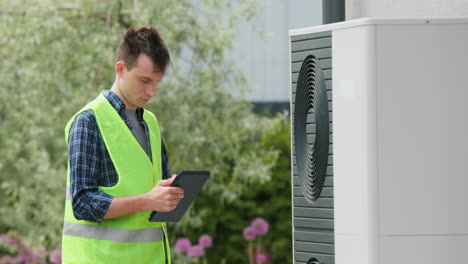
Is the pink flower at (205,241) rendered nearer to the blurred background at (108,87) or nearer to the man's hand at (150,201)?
the blurred background at (108,87)

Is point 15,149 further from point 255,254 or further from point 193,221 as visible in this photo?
point 255,254

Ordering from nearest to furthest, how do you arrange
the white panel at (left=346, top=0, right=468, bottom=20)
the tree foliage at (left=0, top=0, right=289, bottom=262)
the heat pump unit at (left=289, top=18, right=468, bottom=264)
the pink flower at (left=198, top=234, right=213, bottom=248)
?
the heat pump unit at (left=289, top=18, right=468, bottom=264)
the white panel at (left=346, top=0, right=468, bottom=20)
the tree foliage at (left=0, top=0, right=289, bottom=262)
the pink flower at (left=198, top=234, right=213, bottom=248)

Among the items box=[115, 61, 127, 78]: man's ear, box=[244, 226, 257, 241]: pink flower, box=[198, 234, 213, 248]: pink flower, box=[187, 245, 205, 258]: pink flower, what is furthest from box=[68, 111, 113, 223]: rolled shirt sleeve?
box=[244, 226, 257, 241]: pink flower

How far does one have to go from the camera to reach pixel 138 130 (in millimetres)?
3178

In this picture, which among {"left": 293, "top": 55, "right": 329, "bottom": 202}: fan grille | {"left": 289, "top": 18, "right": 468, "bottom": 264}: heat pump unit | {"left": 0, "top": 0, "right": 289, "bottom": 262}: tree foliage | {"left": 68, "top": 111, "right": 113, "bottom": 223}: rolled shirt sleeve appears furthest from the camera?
{"left": 0, "top": 0, "right": 289, "bottom": 262}: tree foliage

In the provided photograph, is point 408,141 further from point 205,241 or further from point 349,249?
point 205,241

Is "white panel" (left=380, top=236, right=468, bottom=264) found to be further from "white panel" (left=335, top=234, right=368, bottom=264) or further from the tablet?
the tablet

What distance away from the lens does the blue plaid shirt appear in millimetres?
2947

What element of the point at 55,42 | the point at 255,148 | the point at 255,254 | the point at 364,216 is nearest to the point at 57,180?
the point at 55,42

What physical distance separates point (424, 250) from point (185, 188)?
748mm

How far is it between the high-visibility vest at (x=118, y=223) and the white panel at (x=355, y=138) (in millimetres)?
612

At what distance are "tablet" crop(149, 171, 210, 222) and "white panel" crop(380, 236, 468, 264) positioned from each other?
59 centimetres

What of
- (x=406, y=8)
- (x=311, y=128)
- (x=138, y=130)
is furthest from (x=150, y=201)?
(x=406, y=8)

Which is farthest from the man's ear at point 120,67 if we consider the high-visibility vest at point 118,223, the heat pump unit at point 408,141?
the heat pump unit at point 408,141
